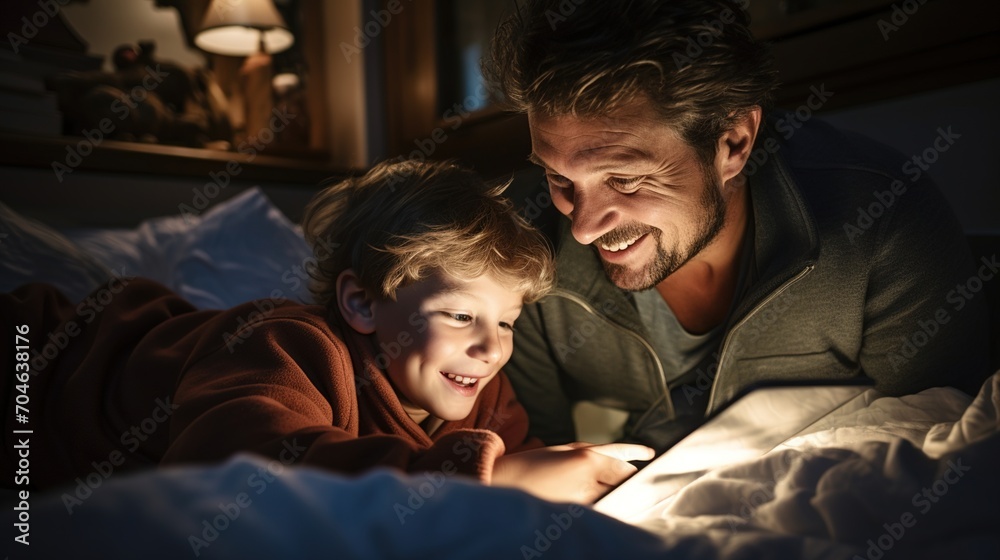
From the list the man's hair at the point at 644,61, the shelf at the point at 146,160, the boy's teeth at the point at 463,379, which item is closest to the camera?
the man's hair at the point at 644,61

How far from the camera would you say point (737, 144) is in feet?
3.11

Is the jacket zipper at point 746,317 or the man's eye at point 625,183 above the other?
the man's eye at point 625,183

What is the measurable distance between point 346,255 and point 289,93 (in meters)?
1.53

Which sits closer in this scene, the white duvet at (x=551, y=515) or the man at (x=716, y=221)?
the white duvet at (x=551, y=515)

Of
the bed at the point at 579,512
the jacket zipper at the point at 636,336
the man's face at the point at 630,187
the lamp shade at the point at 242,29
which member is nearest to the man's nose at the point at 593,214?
the man's face at the point at 630,187

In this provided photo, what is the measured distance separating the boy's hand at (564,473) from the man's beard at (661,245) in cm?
29

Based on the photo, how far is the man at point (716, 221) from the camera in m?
0.84

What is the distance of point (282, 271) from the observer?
1.62 metres

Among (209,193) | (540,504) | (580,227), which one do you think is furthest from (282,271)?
(540,504)

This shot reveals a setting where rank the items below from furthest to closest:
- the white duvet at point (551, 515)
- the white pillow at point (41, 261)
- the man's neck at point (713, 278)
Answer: the white pillow at point (41, 261) → the man's neck at point (713, 278) → the white duvet at point (551, 515)

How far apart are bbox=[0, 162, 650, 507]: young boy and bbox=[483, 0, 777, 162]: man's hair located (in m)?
0.19

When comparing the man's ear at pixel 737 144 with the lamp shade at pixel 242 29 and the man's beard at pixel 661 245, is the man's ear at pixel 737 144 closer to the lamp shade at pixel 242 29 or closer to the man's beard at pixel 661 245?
the man's beard at pixel 661 245

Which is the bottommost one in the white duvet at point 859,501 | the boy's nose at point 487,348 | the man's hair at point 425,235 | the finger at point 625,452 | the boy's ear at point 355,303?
the finger at point 625,452

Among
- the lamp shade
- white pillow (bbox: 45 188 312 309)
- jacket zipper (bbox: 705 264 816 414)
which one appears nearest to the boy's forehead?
jacket zipper (bbox: 705 264 816 414)
